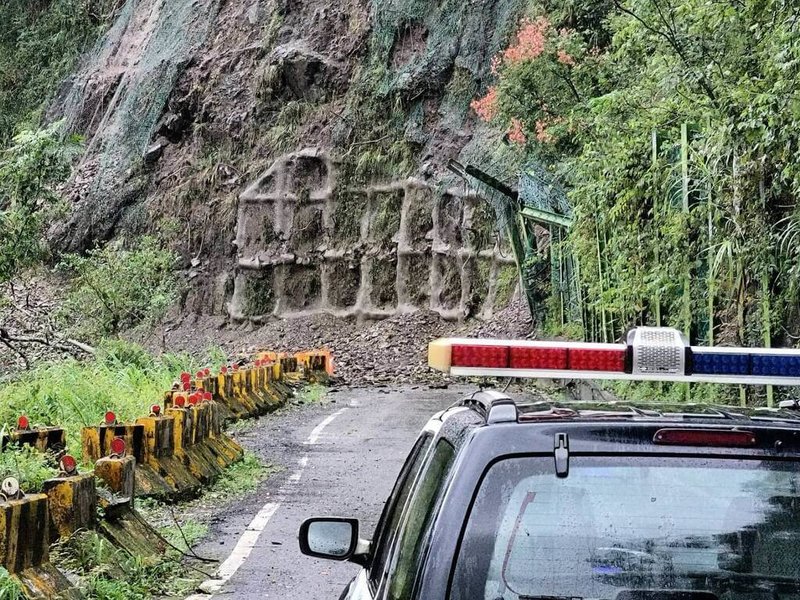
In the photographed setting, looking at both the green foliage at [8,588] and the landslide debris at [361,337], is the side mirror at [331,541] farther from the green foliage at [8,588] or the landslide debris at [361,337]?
the landslide debris at [361,337]

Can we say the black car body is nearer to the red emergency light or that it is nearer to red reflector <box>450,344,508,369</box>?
red reflector <box>450,344,508,369</box>

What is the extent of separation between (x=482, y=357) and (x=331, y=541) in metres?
1.40

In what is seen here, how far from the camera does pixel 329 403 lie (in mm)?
24844

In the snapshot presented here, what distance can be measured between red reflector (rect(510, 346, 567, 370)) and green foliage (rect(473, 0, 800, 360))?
298 inches

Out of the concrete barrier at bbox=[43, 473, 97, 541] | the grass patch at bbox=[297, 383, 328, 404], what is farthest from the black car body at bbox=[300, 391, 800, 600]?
the grass patch at bbox=[297, 383, 328, 404]

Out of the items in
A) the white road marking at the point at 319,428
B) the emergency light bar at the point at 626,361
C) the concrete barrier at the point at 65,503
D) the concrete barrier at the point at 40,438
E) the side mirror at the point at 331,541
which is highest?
the emergency light bar at the point at 626,361

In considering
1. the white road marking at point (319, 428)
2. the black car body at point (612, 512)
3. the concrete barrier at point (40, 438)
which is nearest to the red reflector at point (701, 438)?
the black car body at point (612, 512)

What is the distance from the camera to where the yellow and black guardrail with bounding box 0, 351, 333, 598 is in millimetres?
6715

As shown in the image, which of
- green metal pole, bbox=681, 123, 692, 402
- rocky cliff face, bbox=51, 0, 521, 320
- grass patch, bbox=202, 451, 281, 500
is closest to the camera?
grass patch, bbox=202, 451, 281, 500

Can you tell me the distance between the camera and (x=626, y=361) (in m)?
3.47

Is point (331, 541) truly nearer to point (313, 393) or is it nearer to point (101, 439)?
point (101, 439)

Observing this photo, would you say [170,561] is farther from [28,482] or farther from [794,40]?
[794,40]

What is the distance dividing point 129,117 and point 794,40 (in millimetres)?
42270

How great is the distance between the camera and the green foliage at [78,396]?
15078mm
